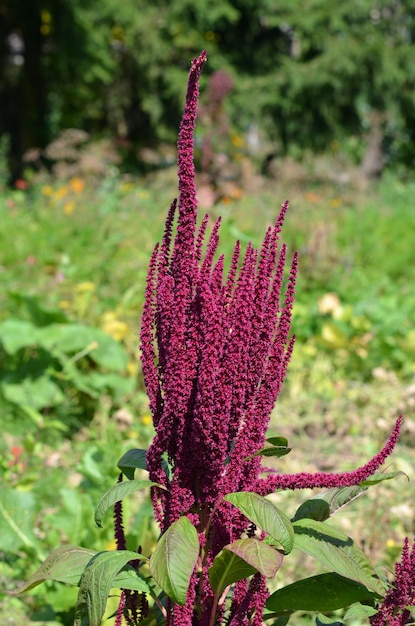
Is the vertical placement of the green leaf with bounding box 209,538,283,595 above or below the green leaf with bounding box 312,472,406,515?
below

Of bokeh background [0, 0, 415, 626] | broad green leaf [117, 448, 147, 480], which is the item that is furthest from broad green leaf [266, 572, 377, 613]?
bokeh background [0, 0, 415, 626]

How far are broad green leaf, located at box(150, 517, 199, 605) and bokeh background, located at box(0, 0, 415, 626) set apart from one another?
1.04 meters

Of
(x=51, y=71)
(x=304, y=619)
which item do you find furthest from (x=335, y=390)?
(x=51, y=71)

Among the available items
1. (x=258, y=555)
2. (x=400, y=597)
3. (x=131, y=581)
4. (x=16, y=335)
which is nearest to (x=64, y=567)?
(x=131, y=581)

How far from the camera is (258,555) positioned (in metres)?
1.37

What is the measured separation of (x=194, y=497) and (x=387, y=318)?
389 cm

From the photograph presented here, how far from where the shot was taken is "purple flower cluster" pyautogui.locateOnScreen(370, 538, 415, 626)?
1.52 m

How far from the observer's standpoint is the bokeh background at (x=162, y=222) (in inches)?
134

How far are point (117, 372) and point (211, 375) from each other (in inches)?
132

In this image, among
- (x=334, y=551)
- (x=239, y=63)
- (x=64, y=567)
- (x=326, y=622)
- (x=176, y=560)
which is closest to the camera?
(x=176, y=560)

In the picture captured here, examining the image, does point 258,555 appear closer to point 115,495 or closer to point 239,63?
point 115,495

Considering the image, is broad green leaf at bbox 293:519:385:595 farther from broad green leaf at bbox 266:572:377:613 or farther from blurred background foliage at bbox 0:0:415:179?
blurred background foliage at bbox 0:0:415:179

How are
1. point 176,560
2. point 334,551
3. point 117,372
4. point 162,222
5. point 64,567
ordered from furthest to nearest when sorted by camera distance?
point 162,222 < point 117,372 < point 64,567 < point 334,551 < point 176,560

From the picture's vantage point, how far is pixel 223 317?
1.48 meters
